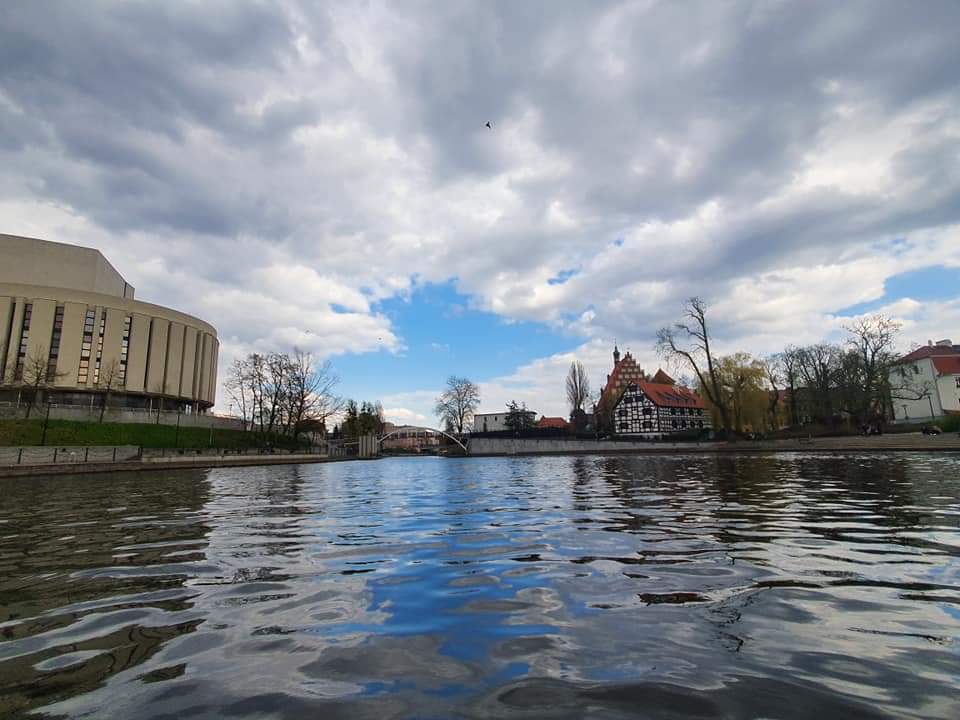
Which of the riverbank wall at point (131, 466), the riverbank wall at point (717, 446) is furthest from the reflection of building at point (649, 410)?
the riverbank wall at point (131, 466)

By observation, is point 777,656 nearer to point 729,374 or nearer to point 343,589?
point 343,589

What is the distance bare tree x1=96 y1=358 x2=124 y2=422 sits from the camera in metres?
65.9

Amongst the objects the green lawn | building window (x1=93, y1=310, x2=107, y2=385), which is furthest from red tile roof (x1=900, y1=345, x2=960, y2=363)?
building window (x1=93, y1=310, x2=107, y2=385)

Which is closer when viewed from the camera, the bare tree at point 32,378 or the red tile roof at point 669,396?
the bare tree at point 32,378

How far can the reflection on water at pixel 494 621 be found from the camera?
2.54 m

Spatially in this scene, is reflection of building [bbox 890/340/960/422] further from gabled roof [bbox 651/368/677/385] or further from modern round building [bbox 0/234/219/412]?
modern round building [bbox 0/234/219/412]

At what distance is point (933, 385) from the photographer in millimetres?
71188

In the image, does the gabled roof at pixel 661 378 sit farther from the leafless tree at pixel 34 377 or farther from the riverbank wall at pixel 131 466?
the leafless tree at pixel 34 377

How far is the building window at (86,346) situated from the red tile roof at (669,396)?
9437 centimetres

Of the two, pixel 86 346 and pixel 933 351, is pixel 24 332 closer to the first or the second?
pixel 86 346

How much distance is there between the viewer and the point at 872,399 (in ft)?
179

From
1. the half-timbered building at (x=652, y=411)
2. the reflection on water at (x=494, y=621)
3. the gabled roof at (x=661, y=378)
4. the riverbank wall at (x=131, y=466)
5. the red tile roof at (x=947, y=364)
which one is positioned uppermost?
the gabled roof at (x=661, y=378)

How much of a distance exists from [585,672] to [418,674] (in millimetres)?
931

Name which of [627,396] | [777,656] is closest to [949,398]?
[627,396]
